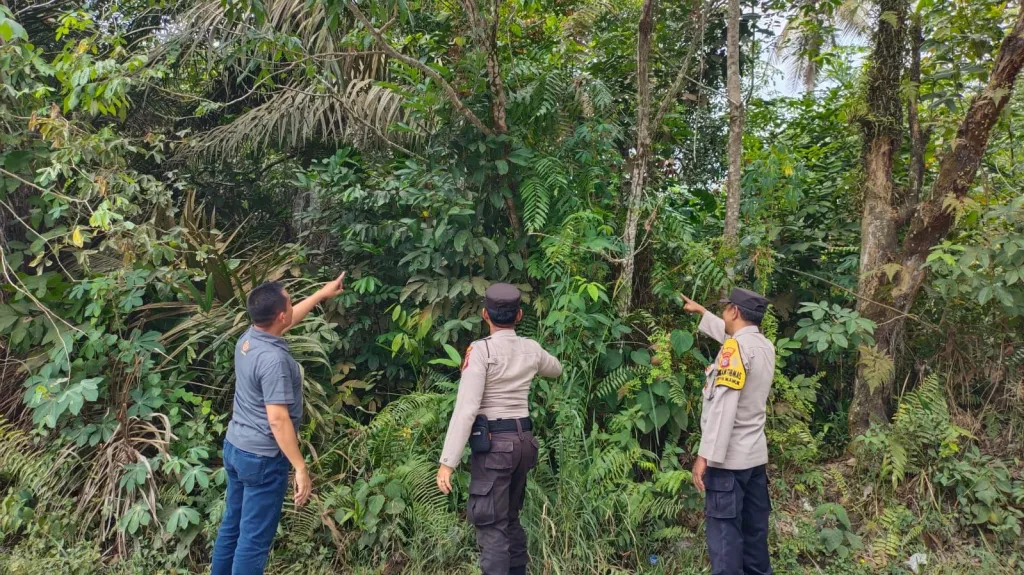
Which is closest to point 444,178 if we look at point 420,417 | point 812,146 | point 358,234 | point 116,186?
point 358,234

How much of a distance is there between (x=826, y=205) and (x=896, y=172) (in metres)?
0.60

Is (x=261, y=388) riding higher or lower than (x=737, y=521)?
higher

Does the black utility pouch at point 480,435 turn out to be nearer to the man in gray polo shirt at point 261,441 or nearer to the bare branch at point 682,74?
the man in gray polo shirt at point 261,441

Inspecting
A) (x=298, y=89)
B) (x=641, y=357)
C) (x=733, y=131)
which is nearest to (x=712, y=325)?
(x=641, y=357)

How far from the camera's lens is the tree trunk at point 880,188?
4598 mm

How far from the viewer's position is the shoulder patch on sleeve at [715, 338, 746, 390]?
10.0ft

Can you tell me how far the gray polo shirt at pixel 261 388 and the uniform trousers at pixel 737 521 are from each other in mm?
2145

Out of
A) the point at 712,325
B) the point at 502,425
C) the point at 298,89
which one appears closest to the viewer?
the point at 502,425

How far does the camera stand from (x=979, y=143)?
13.8ft

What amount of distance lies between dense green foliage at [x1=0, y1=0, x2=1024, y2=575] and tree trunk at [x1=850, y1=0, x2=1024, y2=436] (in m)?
0.15

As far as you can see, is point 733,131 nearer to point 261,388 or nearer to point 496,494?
point 496,494

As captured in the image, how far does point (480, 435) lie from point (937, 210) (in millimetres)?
3589

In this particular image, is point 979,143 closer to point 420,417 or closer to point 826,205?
point 826,205

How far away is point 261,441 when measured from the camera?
302 cm
